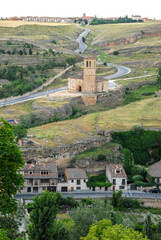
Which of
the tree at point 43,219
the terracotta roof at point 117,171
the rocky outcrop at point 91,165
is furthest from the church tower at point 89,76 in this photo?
the tree at point 43,219

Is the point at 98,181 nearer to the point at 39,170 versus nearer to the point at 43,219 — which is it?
the point at 39,170

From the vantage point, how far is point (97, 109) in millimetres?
62281

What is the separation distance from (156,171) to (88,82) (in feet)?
92.2

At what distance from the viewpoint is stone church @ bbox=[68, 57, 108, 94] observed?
6438 centimetres

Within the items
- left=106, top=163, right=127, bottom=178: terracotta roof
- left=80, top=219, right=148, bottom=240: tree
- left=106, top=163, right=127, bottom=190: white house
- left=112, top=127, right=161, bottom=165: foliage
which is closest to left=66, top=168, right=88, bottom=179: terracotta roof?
left=106, top=163, right=127, bottom=190: white house

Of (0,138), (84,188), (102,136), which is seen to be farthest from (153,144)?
(0,138)

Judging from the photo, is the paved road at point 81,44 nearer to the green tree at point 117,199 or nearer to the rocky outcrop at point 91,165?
the rocky outcrop at point 91,165

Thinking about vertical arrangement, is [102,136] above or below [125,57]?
below

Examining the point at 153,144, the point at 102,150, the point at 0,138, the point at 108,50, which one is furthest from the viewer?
the point at 108,50

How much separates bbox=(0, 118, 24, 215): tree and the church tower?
4921cm

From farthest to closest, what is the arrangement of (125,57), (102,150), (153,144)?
(125,57)
(153,144)
(102,150)

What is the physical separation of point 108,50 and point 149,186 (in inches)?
3444

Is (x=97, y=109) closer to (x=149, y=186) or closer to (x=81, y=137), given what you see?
(x=81, y=137)

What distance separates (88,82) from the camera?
2589 inches
